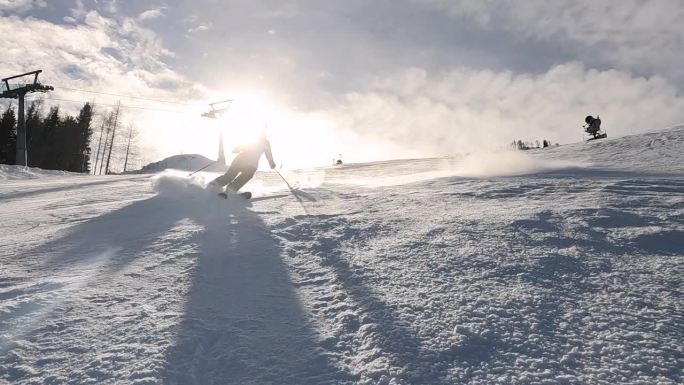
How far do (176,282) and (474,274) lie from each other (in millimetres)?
2340

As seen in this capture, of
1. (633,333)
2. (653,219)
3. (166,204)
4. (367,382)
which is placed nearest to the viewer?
(367,382)

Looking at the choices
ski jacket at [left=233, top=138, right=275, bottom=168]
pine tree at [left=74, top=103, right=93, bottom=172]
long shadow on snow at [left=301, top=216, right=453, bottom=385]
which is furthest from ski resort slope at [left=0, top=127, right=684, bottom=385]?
pine tree at [left=74, top=103, right=93, bottom=172]

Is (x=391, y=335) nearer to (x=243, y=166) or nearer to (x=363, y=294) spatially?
(x=363, y=294)

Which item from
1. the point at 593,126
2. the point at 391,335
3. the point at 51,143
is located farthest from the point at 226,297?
the point at 51,143

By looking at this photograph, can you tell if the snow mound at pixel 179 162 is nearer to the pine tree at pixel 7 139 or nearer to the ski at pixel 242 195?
the pine tree at pixel 7 139

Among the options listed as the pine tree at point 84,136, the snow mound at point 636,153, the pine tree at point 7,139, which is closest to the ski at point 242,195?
the snow mound at point 636,153

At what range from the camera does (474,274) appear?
3186 mm

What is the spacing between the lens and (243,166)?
8.76m

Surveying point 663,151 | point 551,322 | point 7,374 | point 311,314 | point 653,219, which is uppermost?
point 663,151

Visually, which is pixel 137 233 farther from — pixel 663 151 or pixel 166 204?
pixel 663 151

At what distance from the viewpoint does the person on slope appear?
8539 millimetres

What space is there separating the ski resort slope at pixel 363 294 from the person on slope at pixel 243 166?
2.64 meters

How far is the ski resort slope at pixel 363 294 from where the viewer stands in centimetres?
213

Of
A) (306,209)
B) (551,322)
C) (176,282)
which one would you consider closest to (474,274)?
(551,322)
